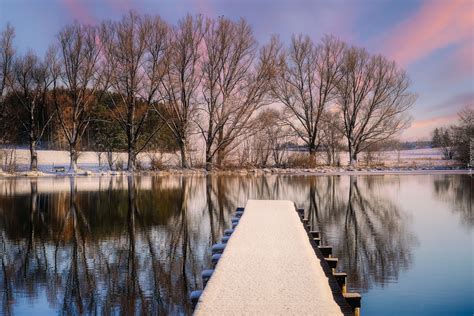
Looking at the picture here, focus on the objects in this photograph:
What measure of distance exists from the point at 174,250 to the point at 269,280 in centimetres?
437

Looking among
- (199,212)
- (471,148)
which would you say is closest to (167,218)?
(199,212)

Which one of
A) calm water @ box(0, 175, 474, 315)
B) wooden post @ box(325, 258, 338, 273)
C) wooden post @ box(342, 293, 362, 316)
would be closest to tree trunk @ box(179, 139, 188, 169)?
calm water @ box(0, 175, 474, 315)

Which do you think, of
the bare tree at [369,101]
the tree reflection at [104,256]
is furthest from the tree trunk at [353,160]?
the tree reflection at [104,256]

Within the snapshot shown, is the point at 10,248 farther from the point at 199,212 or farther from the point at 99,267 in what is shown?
the point at 199,212

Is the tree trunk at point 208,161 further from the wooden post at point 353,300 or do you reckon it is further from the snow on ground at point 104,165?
the wooden post at point 353,300

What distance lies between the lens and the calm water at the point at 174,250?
6314 mm

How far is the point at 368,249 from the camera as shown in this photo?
31.1 feet

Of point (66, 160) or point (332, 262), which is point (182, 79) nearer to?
point (66, 160)

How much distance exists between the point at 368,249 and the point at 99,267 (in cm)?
490

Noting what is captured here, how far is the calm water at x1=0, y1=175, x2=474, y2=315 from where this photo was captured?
6314mm

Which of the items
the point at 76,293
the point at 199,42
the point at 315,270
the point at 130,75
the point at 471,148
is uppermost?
the point at 199,42

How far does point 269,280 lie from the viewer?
5176mm

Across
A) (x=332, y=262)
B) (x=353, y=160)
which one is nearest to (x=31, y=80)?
(x=353, y=160)

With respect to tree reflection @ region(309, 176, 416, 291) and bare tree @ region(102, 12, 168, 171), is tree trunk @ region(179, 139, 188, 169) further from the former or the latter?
tree reflection @ region(309, 176, 416, 291)
